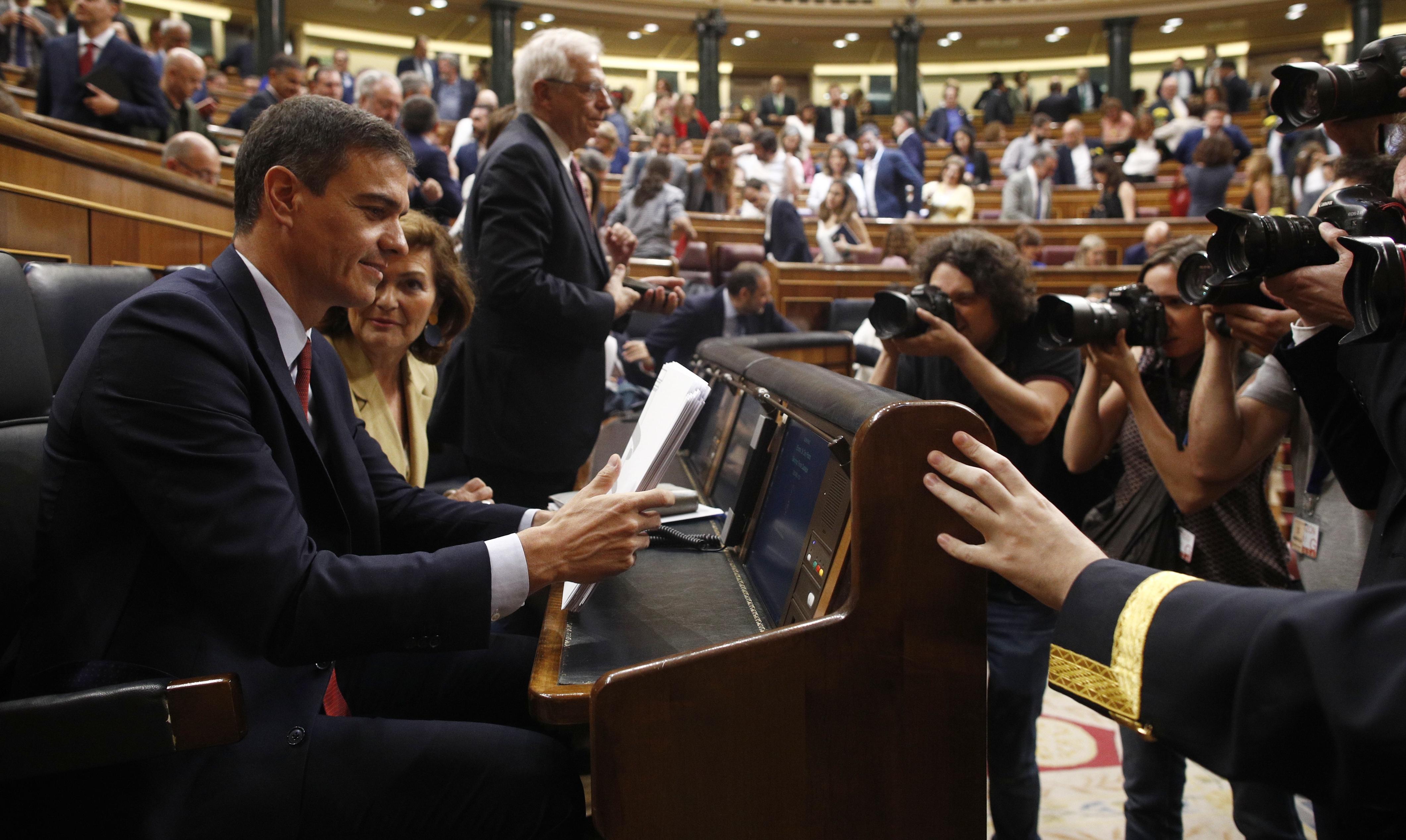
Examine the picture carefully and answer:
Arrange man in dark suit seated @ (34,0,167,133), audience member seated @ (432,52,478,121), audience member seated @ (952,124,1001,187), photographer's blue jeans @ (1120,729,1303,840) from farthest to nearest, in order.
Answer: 1. audience member seated @ (432,52,478,121)
2. audience member seated @ (952,124,1001,187)
3. man in dark suit seated @ (34,0,167,133)
4. photographer's blue jeans @ (1120,729,1303,840)

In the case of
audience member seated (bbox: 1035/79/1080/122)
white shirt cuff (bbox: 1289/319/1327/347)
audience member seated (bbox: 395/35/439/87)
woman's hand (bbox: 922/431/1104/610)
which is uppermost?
audience member seated (bbox: 395/35/439/87)

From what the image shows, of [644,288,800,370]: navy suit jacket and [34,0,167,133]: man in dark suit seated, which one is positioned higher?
[34,0,167,133]: man in dark suit seated

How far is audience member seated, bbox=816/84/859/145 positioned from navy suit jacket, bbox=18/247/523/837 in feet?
39.2

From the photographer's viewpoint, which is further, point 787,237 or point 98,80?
point 787,237

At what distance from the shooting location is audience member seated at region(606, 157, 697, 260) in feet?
18.0

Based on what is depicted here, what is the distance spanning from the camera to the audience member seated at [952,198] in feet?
25.1

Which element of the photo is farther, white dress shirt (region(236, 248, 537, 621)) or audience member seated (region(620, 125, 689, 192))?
audience member seated (region(620, 125, 689, 192))

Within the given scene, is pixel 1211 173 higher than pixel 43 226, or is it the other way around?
pixel 1211 173

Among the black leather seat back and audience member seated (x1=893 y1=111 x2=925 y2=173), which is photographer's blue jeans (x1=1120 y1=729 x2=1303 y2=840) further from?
audience member seated (x1=893 y1=111 x2=925 y2=173)

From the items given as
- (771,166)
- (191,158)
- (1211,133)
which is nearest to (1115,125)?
(1211,133)

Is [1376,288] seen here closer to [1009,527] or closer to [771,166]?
[1009,527]

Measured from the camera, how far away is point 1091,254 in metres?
6.20

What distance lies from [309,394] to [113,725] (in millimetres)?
484

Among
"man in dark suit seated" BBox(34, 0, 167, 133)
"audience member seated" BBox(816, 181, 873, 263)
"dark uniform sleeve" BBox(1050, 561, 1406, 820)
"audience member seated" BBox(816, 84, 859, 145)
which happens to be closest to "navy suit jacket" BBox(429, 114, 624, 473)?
"dark uniform sleeve" BBox(1050, 561, 1406, 820)
